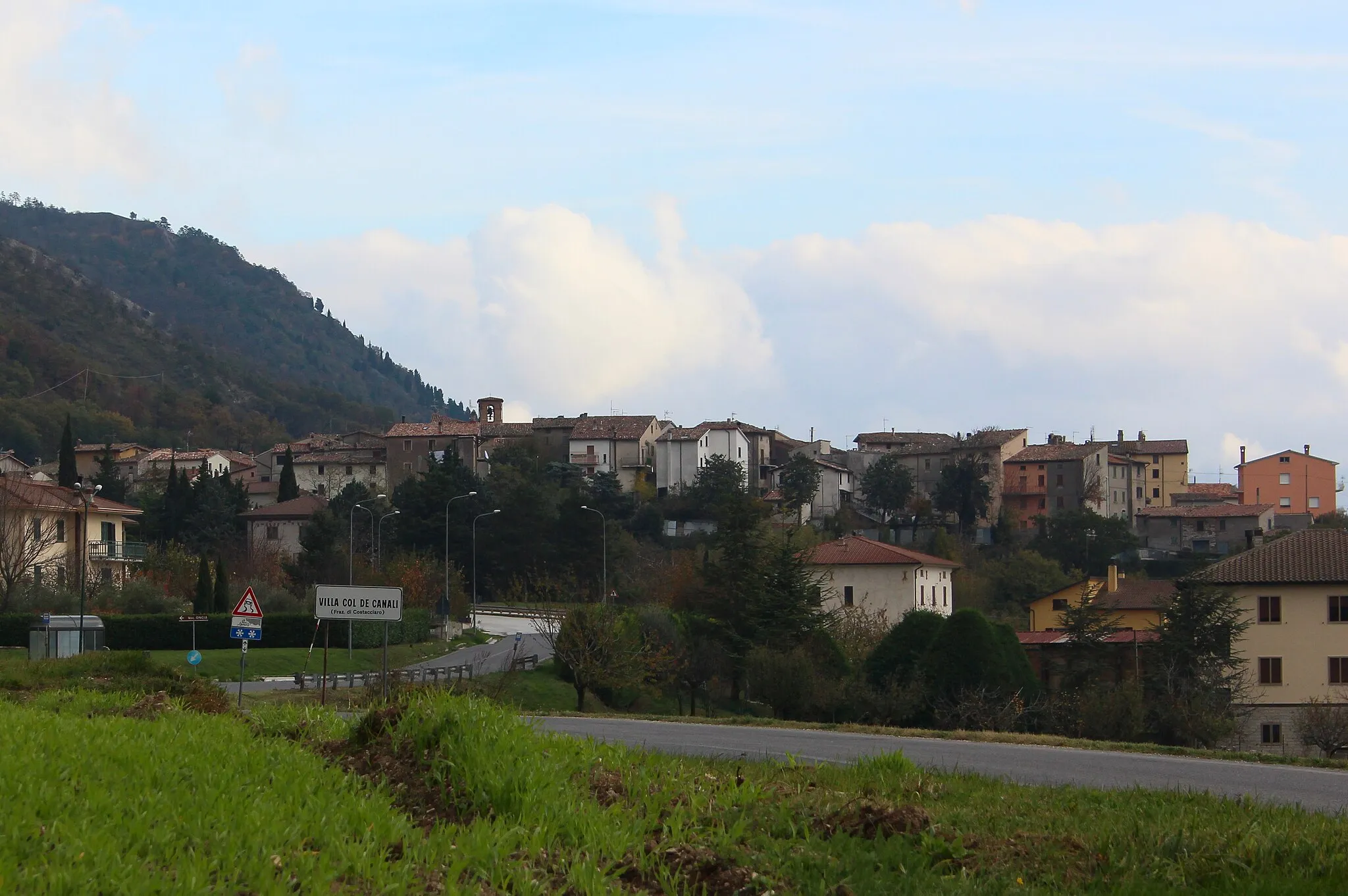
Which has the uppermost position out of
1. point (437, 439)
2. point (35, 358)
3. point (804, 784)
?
point (35, 358)

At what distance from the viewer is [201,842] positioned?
7.39 metres

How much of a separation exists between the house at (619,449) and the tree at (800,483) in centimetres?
1277

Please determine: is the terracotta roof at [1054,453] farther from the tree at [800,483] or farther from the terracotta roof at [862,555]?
the terracotta roof at [862,555]

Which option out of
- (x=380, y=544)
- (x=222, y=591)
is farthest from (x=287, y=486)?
(x=222, y=591)

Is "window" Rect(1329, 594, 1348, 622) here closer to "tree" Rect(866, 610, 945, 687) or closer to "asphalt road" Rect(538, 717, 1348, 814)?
"tree" Rect(866, 610, 945, 687)

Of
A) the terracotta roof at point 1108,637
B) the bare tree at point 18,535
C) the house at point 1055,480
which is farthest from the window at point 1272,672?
the house at point 1055,480

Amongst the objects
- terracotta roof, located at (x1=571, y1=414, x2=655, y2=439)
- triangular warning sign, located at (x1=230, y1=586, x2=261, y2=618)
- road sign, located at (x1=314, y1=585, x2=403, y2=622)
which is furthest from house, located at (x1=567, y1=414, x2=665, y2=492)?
road sign, located at (x1=314, y1=585, x2=403, y2=622)

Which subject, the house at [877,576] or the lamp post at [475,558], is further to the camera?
the lamp post at [475,558]

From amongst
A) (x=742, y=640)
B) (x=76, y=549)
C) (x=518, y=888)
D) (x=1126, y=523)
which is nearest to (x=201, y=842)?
(x=518, y=888)

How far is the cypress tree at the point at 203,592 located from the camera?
6325 centimetres

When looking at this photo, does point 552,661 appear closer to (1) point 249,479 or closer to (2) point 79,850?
(2) point 79,850

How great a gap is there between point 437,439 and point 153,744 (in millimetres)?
120352

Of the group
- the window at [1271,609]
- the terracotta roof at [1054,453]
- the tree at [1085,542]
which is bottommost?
the window at [1271,609]

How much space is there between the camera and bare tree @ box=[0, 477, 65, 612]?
5891 centimetres
